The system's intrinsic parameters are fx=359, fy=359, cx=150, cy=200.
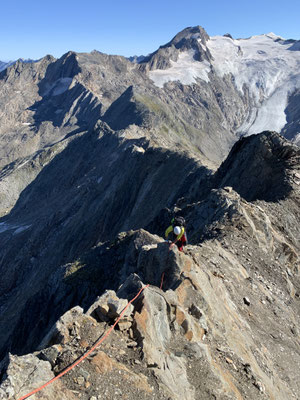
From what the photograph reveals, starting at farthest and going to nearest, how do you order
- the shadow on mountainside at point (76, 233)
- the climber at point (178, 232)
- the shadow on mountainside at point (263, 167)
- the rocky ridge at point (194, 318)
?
the shadow on mountainside at point (263, 167) < the shadow on mountainside at point (76, 233) < the climber at point (178, 232) < the rocky ridge at point (194, 318)

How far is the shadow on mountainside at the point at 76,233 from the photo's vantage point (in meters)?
27.8

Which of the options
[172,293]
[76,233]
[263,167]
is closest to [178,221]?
[172,293]

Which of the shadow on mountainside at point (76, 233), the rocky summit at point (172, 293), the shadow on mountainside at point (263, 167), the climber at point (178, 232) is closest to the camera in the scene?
the rocky summit at point (172, 293)

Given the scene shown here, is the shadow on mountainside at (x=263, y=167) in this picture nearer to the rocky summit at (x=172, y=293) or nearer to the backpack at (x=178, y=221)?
the rocky summit at (x=172, y=293)

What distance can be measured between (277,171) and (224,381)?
25040 millimetres

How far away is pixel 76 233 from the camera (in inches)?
2095

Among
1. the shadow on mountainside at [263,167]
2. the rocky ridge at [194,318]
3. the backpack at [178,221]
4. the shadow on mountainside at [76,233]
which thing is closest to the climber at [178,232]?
the backpack at [178,221]

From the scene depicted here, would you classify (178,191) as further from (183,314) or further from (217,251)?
(183,314)

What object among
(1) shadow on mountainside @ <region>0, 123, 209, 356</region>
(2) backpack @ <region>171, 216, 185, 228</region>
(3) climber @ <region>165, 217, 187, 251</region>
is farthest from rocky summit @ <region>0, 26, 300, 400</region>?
(2) backpack @ <region>171, 216, 185, 228</region>

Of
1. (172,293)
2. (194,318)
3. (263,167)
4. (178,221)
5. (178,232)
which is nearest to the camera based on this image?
(194,318)

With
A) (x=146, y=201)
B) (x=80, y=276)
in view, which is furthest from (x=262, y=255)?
(x=146, y=201)

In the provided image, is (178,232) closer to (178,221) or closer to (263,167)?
(178,221)

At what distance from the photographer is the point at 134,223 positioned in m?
45.2

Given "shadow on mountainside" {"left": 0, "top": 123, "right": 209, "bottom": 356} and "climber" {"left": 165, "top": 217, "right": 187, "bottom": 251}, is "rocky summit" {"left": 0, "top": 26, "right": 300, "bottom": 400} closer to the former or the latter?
"shadow on mountainside" {"left": 0, "top": 123, "right": 209, "bottom": 356}
